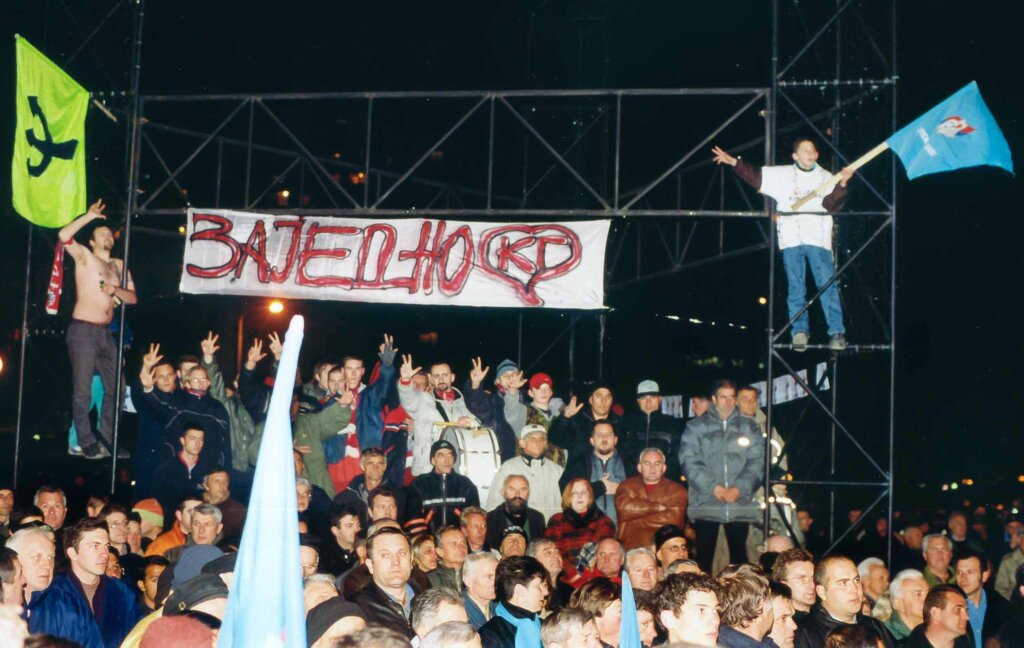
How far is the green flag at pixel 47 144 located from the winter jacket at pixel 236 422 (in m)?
1.81

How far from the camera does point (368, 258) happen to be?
13.1m

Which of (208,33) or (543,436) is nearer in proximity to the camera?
(543,436)

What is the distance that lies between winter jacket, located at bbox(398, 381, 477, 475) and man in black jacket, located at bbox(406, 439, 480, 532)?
0.94m

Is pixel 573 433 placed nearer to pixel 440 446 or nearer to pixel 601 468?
pixel 601 468

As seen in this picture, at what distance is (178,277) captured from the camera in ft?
57.0

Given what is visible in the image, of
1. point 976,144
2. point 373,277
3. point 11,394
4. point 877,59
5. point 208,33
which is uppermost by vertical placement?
point 208,33

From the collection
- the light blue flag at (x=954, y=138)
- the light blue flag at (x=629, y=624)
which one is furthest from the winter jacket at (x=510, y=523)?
the light blue flag at (x=629, y=624)

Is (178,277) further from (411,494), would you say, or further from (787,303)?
(787,303)

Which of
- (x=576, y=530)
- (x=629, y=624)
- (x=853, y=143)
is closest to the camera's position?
(x=629, y=624)

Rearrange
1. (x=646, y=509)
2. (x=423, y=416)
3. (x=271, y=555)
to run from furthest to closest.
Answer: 1. (x=423, y=416)
2. (x=646, y=509)
3. (x=271, y=555)

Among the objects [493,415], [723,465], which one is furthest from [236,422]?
[723,465]

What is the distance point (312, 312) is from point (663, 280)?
4659 millimetres

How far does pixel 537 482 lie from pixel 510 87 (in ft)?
22.8

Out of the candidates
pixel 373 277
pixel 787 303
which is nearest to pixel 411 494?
pixel 373 277
